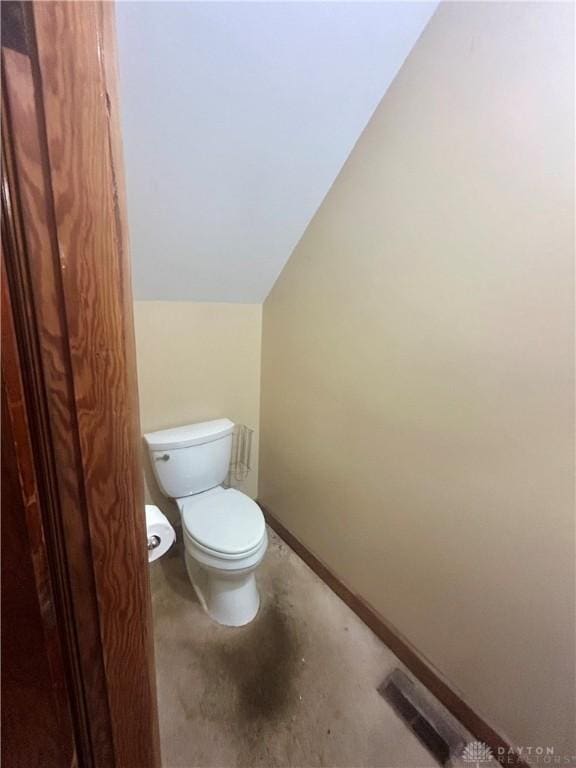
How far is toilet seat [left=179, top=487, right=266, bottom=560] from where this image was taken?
55.3 inches

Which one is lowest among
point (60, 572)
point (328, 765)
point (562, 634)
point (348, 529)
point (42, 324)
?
point (328, 765)

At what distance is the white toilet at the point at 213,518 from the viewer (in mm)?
1426

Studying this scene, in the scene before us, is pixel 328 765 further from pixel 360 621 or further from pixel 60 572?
pixel 60 572

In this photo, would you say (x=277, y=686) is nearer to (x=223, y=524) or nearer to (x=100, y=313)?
(x=223, y=524)

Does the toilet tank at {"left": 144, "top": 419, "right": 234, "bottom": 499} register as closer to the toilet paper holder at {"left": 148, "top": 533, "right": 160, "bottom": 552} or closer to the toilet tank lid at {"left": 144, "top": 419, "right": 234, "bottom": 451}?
the toilet tank lid at {"left": 144, "top": 419, "right": 234, "bottom": 451}

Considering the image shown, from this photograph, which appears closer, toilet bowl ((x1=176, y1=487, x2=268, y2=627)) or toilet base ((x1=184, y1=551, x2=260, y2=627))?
toilet bowl ((x1=176, y1=487, x2=268, y2=627))

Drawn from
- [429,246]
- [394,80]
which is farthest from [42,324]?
[394,80]

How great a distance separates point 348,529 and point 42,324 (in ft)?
4.86

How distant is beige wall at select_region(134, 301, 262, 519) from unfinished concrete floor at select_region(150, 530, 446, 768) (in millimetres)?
685

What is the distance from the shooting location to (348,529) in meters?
1.58

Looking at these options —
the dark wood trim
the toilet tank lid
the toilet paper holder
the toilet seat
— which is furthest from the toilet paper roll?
A: the dark wood trim

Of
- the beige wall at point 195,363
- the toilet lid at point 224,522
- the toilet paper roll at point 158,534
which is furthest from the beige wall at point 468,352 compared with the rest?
the toilet paper roll at point 158,534

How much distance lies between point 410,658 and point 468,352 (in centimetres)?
120

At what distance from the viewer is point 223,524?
1526mm
